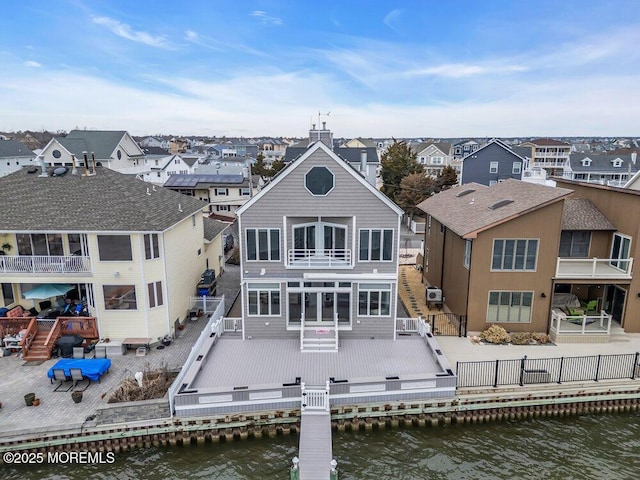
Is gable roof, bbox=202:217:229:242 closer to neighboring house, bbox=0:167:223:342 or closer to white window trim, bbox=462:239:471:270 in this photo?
neighboring house, bbox=0:167:223:342

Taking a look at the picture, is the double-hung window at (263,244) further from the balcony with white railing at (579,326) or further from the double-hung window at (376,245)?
the balcony with white railing at (579,326)

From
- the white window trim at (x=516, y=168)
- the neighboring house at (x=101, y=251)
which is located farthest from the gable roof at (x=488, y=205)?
the white window trim at (x=516, y=168)

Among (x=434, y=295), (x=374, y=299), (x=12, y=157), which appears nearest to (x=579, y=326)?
(x=434, y=295)

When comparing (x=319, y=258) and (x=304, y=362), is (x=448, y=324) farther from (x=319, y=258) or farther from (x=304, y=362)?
(x=304, y=362)

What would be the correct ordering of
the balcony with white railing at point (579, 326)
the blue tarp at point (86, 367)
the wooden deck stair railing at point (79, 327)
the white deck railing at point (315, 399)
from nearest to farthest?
the white deck railing at point (315, 399), the blue tarp at point (86, 367), the wooden deck stair railing at point (79, 327), the balcony with white railing at point (579, 326)

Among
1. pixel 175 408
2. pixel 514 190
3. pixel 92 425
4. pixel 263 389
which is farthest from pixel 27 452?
pixel 514 190

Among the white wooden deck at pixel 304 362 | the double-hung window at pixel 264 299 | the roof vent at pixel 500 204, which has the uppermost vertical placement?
the roof vent at pixel 500 204

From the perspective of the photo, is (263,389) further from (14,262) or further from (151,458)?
(14,262)
